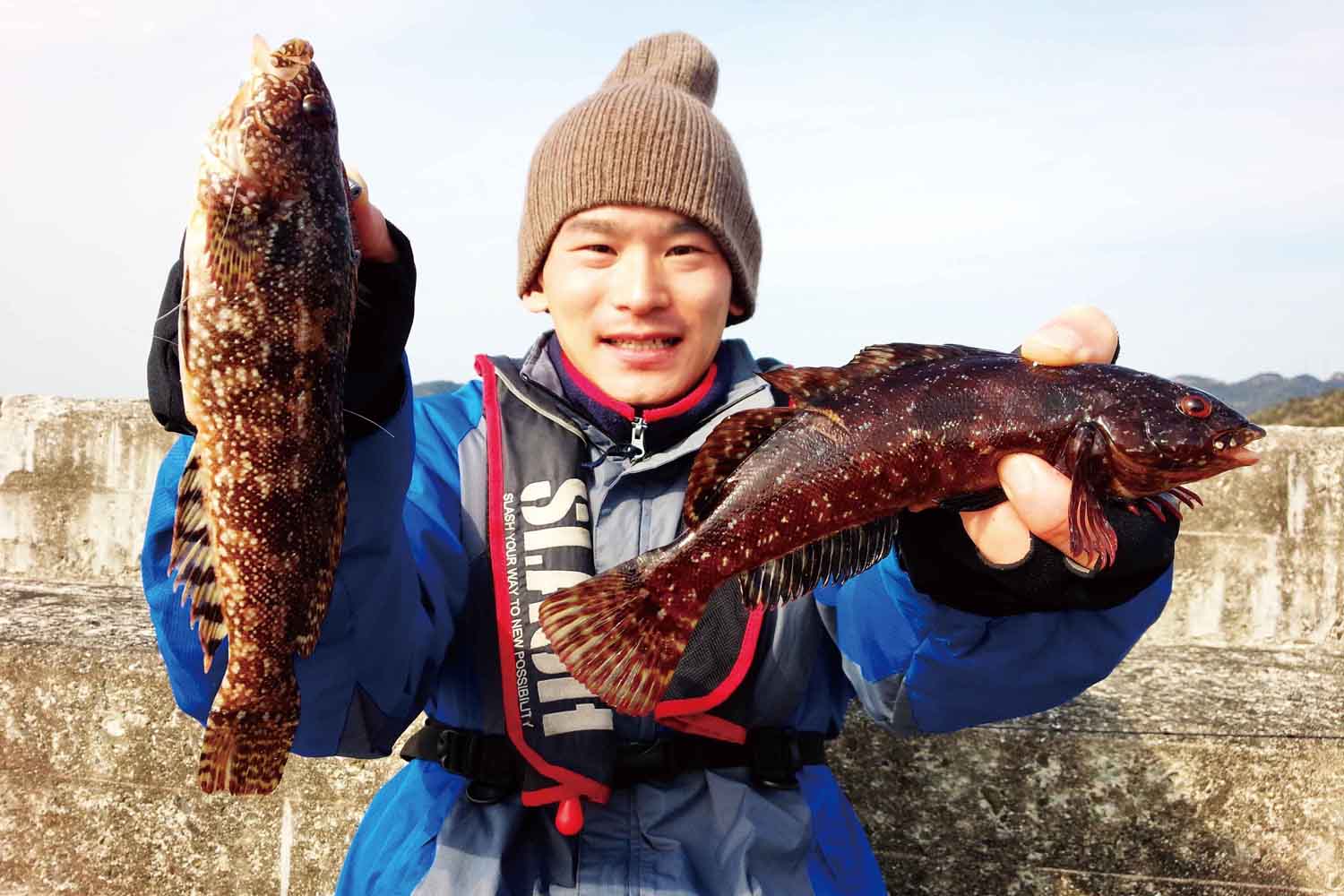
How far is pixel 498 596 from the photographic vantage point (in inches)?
125

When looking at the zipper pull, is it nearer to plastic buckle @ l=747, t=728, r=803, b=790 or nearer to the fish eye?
plastic buckle @ l=747, t=728, r=803, b=790

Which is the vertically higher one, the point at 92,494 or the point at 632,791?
the point at 92,494

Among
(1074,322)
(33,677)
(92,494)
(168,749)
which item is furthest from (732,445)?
(92,494)

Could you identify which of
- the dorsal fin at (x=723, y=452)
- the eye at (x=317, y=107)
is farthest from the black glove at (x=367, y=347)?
the dorsal fin at (x=723, y=452)

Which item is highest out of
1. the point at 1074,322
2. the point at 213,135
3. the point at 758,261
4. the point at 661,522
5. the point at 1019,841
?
the point at 758,261

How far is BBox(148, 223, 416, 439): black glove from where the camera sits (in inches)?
91.3

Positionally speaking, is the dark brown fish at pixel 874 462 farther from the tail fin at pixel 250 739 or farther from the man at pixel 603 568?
the tail fin at pixel 250 739

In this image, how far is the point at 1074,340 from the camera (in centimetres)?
257

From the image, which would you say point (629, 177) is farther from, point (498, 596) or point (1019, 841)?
point (1019, 841)

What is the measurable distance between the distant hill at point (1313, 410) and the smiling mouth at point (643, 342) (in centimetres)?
1134

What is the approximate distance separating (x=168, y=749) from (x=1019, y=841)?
308 cm

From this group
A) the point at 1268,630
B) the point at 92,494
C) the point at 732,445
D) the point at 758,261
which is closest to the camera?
the point at 732,445

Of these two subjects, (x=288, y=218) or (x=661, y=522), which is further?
(x=661, y=522)

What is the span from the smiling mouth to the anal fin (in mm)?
1507
